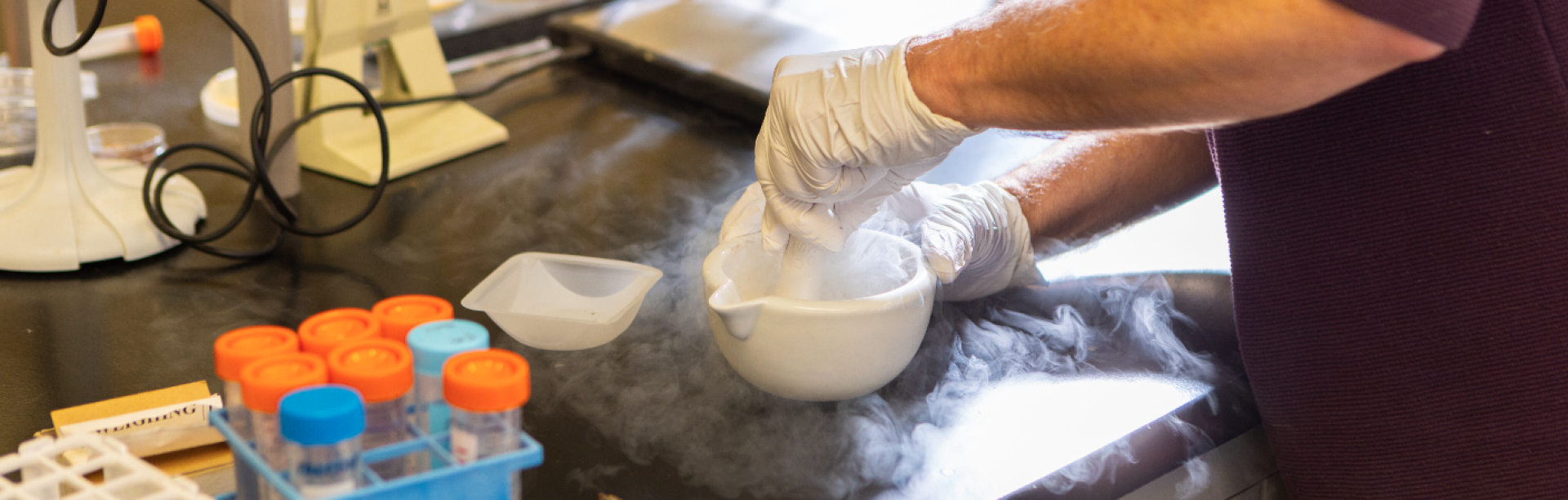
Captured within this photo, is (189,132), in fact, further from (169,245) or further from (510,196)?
(510,196)

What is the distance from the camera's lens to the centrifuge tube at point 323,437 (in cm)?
50


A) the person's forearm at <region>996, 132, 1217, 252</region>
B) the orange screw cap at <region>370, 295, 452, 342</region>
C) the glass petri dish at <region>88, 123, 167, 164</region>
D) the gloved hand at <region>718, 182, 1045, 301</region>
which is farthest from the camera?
the glass petri dish at <region>88, 123, 167, 164</region>

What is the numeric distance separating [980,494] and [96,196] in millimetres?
945

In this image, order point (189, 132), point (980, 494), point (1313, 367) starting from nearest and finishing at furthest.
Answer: point (980, 494) < point (1313, 367) < point (189, 132)

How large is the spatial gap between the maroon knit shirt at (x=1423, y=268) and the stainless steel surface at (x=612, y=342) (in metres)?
0.09

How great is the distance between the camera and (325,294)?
1063 millimetres

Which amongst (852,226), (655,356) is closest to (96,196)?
(655,356)

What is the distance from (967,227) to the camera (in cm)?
101

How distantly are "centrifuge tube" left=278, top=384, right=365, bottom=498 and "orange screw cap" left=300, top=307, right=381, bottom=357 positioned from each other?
5cm

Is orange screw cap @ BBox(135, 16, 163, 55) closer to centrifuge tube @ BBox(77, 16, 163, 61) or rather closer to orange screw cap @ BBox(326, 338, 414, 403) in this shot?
centrifuge tube @ BBox(77, 16, 163, 61)

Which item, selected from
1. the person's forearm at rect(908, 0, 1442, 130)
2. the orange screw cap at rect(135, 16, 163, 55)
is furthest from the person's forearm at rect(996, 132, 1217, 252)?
the orange screw cap at rect(135, 16, 163, 55)

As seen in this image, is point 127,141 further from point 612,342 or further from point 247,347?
point 247,347

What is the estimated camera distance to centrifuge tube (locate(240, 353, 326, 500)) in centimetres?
52

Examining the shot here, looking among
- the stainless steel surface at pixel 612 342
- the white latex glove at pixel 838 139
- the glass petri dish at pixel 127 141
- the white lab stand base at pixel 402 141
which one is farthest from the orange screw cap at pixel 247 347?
the glass petri dish at pixel 127 141
